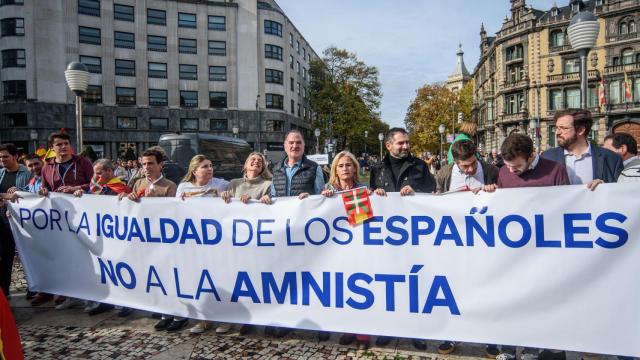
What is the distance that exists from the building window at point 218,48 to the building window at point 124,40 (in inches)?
297

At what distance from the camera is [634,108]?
4556 cm

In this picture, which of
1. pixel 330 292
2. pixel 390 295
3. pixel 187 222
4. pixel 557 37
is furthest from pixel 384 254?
pixel 557 37

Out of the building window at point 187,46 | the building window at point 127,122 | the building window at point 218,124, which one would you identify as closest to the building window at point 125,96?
the building window at point 127,122

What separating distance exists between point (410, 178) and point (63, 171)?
4327 mm

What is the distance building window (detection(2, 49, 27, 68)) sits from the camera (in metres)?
35.7

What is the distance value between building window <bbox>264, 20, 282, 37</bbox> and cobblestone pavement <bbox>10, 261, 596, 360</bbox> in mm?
43757

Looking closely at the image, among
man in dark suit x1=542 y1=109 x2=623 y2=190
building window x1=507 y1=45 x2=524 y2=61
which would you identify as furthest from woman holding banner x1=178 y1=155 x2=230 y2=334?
building window x1=507 y1=45 x2=524 y2=61

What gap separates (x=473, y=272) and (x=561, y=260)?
671mm

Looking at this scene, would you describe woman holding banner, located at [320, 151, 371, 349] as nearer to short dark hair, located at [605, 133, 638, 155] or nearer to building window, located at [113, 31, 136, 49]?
short dark hair, located at [605, 133, 638, 155]

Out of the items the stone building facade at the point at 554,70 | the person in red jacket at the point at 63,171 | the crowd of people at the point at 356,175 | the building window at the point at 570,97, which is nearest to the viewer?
the crowd of people at the point at 356,175

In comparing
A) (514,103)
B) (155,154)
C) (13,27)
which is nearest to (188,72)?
(13,27)

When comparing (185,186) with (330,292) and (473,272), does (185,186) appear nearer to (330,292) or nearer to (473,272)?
(330,292)

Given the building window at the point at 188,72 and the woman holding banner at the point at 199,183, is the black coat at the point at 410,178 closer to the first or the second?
the woman holding banner at the point at 199,183

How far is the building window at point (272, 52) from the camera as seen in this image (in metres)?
44.1
